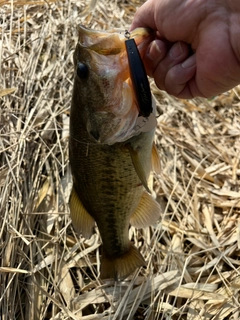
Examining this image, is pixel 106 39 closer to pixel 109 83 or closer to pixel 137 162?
pixel 109 83

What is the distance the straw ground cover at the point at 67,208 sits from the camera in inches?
80.7

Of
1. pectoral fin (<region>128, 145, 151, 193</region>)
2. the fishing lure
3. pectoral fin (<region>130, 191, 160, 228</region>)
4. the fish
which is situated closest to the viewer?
the fishing lure

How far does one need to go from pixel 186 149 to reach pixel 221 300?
3.44 ft

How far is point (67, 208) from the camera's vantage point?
2.33 meters

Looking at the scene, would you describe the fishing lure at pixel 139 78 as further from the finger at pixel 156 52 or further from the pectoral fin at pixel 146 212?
the pectoral fin at pixel 146 212

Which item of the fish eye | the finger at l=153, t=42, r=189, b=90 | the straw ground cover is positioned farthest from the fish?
the straw ground cover

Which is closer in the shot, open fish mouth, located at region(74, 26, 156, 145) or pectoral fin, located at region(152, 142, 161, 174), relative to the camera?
open fish mouth, located at region(74, 26, 156, 145)

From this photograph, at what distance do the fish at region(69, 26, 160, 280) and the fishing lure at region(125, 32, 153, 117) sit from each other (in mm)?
62

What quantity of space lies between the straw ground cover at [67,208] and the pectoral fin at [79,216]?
30cm

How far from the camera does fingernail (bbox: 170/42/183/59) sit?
164 centimetres

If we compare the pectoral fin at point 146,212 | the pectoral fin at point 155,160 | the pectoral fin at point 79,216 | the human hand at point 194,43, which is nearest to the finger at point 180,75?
the human hand at point 194,43

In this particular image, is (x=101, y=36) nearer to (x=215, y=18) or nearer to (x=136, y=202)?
(x=215, y=18)

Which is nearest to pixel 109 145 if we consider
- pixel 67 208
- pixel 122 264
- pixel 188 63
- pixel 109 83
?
pixel 109 83

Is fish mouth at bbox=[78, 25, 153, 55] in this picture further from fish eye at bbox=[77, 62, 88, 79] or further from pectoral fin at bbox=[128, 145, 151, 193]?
pectoral fin at bbox=[128, 145, 151, 193]
